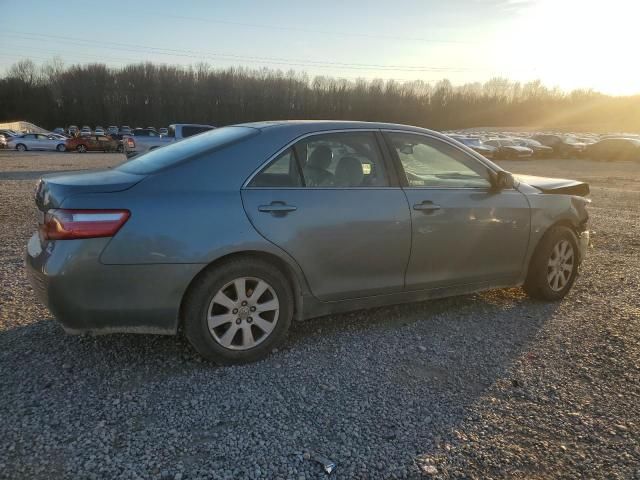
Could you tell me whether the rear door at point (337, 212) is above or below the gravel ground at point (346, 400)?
above

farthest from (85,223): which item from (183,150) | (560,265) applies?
(560,265)

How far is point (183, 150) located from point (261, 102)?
98.4 metres

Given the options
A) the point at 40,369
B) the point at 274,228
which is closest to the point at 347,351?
the point at 274,228

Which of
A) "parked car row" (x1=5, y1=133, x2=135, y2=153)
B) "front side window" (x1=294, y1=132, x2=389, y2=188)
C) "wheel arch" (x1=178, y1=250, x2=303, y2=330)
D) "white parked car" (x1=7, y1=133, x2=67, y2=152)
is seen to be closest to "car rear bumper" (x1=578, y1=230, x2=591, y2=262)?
"front side window" (x1=294, y1=132, x2=389, y2=188)

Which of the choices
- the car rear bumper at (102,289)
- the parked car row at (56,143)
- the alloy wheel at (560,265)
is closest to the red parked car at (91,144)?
the parked car row at (56,143)

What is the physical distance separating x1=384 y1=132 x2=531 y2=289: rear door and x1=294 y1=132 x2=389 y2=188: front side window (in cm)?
19

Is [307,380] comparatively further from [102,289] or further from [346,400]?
[102,289]

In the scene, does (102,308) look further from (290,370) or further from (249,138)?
(249,138)

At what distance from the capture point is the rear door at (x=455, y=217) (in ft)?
12.8

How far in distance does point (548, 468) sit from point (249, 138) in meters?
2.66

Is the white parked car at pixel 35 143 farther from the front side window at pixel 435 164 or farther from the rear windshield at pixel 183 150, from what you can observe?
the front side window at pixel 435 164

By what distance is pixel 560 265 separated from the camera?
473cm

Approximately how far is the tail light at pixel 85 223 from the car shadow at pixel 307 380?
94cm

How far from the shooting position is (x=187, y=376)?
127 inches
